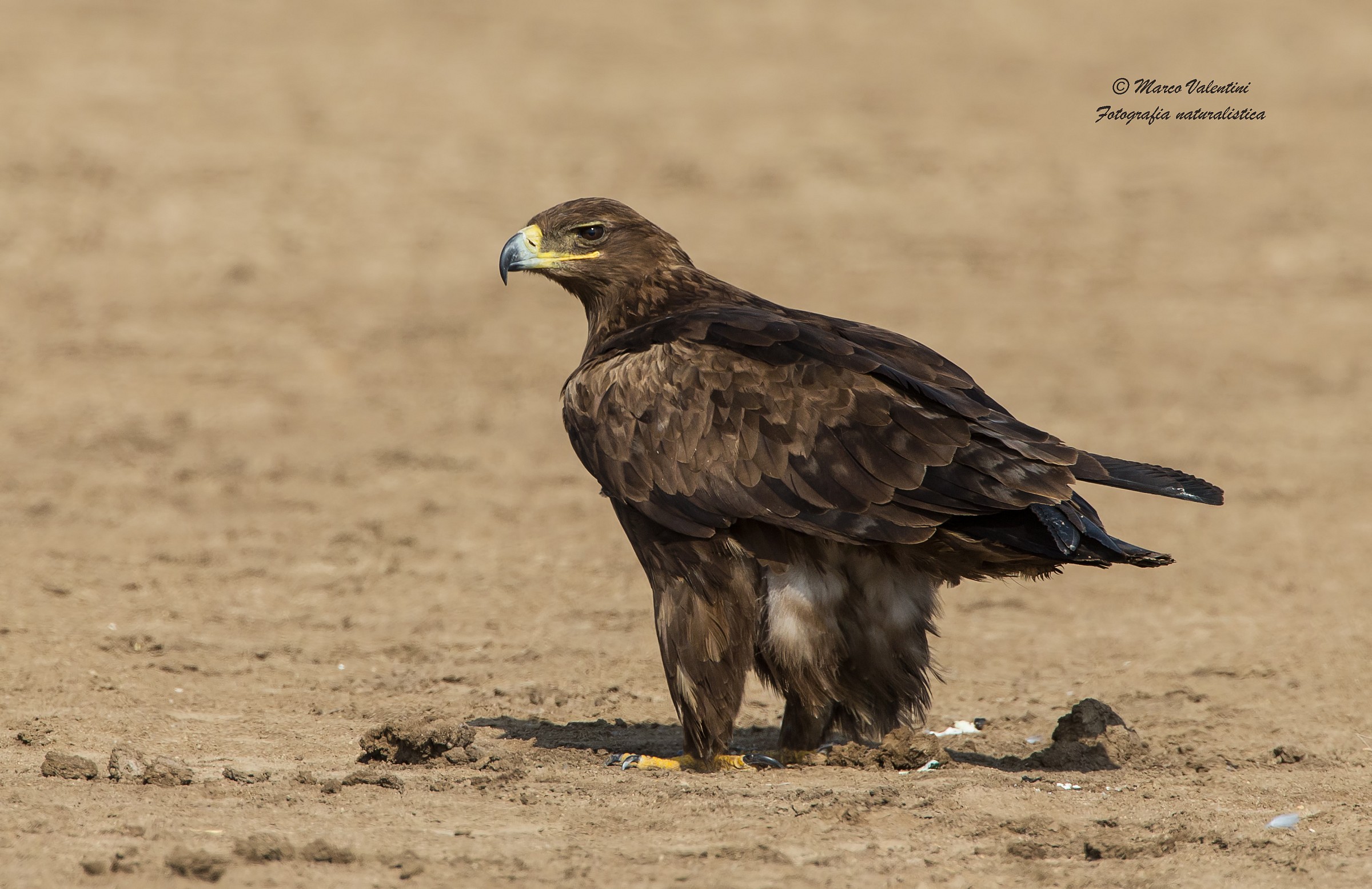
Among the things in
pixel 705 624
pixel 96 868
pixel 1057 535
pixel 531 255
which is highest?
pixel 531 255

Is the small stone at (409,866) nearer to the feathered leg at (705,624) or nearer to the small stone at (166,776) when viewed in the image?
the small stone at (166,776)

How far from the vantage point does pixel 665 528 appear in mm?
6301

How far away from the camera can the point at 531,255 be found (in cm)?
732

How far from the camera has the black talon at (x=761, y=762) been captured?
21.2 feet

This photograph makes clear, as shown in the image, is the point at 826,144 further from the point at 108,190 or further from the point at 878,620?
the point at 878,620

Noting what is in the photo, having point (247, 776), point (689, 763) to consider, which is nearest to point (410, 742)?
point (247, 776)

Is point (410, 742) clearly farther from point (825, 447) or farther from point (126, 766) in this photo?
point (825, 447)

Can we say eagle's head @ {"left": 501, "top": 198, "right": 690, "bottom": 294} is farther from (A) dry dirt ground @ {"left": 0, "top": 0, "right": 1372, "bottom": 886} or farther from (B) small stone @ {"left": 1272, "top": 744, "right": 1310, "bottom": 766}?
(B) small stone @ {"left": 1272, "top": 744, "right": 1310, "bottom": 766}

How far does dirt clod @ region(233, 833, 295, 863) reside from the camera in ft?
15.1

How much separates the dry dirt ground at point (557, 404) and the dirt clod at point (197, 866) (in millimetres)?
18

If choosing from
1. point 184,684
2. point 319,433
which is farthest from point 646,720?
A: point 319,433

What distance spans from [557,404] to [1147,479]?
8.12 metres

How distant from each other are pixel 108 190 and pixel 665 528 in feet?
38.2

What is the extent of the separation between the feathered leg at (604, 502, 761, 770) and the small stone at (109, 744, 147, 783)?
179 centimetres
